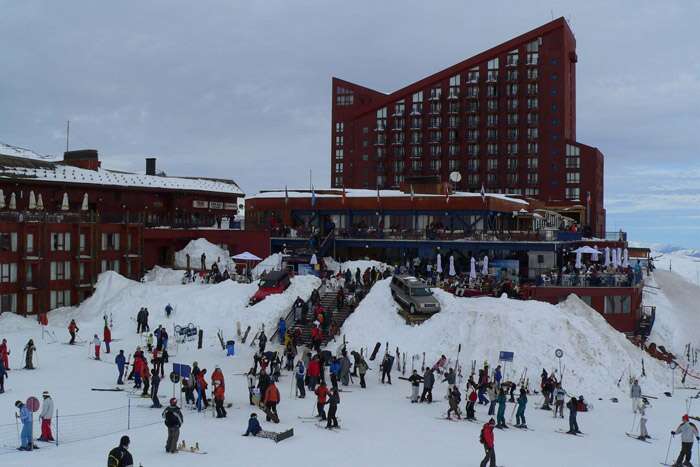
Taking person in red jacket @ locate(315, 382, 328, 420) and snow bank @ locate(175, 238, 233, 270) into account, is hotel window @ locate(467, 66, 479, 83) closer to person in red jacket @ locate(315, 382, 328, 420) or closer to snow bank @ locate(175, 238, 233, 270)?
snow bank @ locate(175, 238, 233, 270)

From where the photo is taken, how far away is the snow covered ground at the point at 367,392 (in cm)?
1841

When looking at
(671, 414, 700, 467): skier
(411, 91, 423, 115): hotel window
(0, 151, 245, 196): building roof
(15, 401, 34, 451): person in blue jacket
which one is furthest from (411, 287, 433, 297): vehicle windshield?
(411, 91, 423, 115): hotel window

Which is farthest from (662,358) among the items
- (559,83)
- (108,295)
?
(559,83)

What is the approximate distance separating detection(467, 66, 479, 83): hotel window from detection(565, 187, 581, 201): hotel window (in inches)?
783

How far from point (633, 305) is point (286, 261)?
23.5 metres

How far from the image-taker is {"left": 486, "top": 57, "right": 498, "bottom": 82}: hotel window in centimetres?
9406

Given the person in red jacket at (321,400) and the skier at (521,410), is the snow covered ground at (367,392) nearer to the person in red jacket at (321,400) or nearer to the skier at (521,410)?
the skier at (521,410)

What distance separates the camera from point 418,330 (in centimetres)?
3397

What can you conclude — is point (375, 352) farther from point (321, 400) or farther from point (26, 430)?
point (26, 430)

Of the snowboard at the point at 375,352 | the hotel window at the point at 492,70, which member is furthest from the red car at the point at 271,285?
the hotel window at the point at 492,70

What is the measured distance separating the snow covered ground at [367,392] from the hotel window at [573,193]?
178ft

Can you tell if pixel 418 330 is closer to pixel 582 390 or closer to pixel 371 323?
pixel 371 323

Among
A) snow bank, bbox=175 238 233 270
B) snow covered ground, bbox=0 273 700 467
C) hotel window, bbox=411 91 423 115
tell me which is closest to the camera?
snow covered ground, bbox=0 273 700 467

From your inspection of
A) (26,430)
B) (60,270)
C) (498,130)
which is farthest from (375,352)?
(498,130)
